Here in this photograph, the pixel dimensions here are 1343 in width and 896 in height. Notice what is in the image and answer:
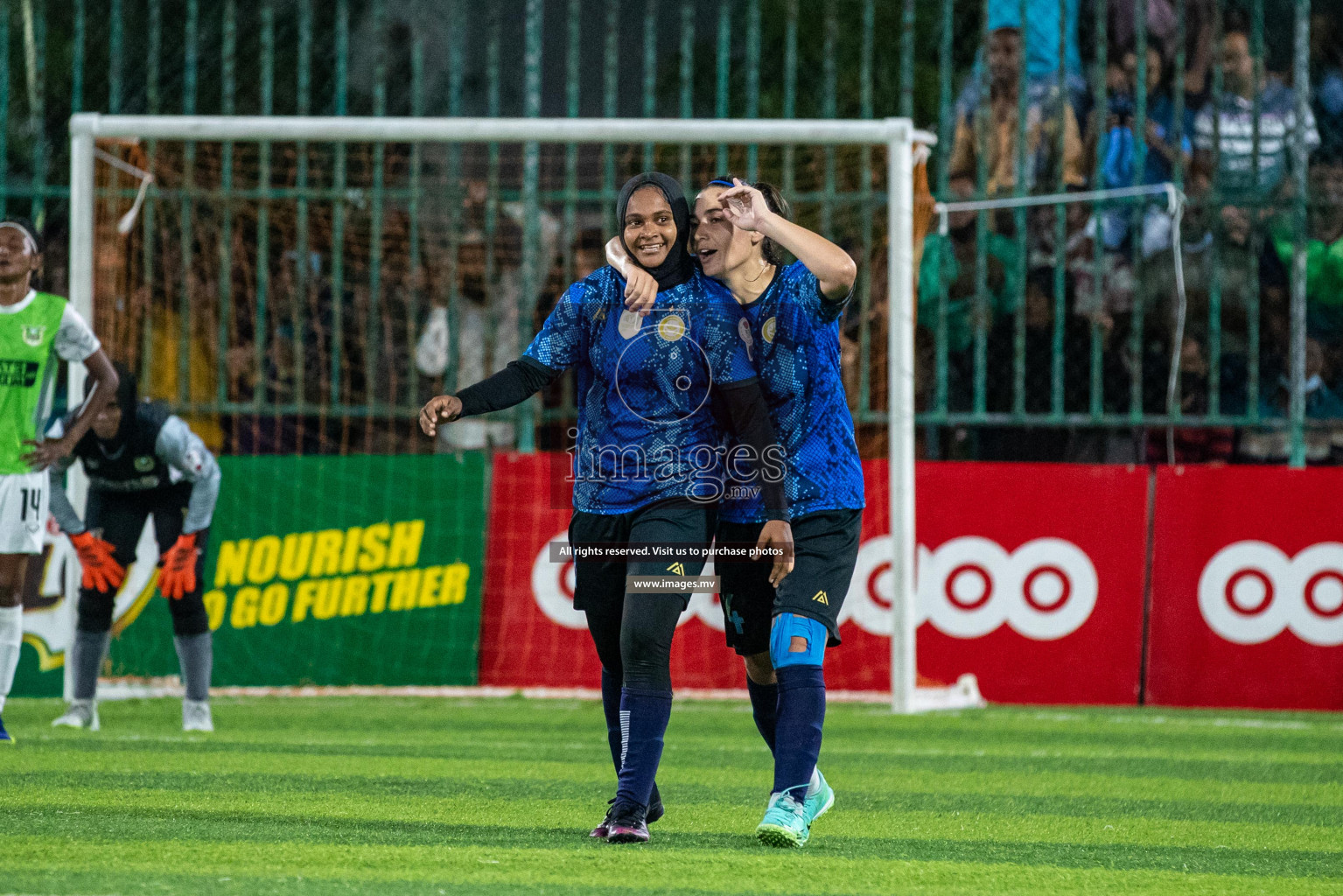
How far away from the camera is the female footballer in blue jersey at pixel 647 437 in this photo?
5301mm

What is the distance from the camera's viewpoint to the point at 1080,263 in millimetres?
12672

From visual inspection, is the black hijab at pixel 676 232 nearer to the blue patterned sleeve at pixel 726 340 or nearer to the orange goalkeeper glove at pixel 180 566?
the blue patterned sleeve at pixel 726 340

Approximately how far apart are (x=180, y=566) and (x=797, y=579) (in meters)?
4.71

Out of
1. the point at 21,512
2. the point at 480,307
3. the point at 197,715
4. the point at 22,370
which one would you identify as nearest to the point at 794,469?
the point at 21,512

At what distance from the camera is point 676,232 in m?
5.48

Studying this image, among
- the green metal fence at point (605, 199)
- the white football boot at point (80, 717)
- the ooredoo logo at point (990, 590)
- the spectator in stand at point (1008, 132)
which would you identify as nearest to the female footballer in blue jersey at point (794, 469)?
the white football boot at point (80, 717)

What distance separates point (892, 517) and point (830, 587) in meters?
5.61

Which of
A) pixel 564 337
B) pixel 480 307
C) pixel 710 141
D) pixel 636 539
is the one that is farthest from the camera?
pixel 480 307

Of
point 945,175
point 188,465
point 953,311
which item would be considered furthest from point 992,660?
point 188,465

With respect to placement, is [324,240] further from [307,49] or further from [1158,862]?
[1158,862]

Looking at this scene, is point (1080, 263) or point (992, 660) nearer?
point (992, 660)

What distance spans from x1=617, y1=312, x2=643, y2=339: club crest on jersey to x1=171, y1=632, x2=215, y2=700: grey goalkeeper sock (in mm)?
4622

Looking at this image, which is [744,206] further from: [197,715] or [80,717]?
[80,717]

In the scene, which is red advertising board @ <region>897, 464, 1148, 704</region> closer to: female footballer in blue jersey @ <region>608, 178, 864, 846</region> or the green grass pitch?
the green grass pitch
